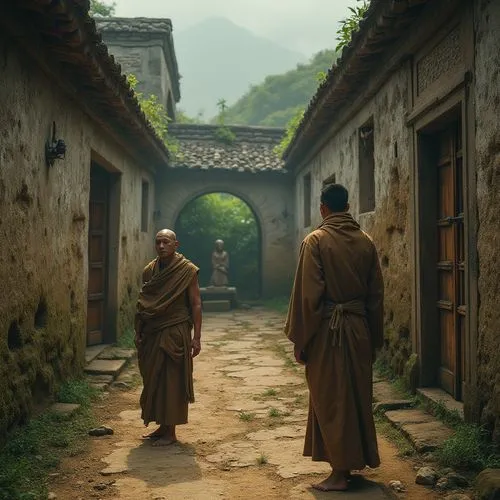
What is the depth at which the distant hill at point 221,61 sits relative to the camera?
Result: 14143 cm

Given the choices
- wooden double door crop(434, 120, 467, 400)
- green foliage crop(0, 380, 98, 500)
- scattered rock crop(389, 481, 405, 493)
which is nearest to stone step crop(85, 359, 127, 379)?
green foliage crop(0, 380, 98, 500)

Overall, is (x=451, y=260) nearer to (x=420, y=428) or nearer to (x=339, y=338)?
(x=420, y=428)

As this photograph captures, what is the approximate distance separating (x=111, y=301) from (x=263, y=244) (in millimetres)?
7611

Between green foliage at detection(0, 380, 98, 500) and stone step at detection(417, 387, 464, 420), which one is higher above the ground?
stone step at detection(417, 387, 464, 420)

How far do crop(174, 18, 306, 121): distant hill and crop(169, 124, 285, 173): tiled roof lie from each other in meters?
118

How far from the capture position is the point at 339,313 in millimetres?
3729

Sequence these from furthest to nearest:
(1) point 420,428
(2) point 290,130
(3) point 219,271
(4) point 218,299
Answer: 1. (3) point 219,271
2. (4) point 218,299
3. (2) point 290,130
4. (1) point 420,428

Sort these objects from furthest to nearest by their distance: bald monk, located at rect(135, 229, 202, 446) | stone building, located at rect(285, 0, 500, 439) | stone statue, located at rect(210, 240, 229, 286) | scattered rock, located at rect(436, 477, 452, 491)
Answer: stone statue, located at rect(210, 240, 229, 286) < bald monk, located at rect(135, 229, 202, 446) < stone building, located at rect(285, 0, 500, 439) < scattered rock, located at rect(436, 477, 452, 491)

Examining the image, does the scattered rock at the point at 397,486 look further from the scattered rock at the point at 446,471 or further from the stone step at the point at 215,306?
the stone step at the point at 215,306

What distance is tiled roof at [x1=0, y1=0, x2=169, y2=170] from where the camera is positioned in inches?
168

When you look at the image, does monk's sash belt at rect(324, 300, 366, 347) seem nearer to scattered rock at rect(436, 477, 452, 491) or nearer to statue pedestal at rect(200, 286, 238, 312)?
scattered rock at rect(436, 477, 452, 491)

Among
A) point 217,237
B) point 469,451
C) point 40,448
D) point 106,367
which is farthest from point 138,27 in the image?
point 469,451

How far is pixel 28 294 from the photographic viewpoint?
4.90m

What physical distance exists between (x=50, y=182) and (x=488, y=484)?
434 cm
